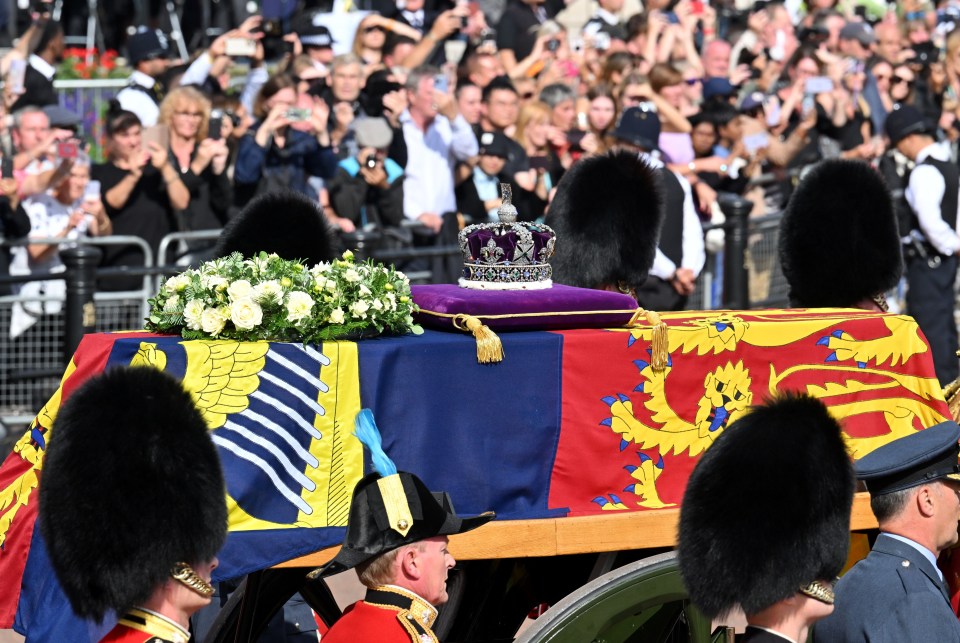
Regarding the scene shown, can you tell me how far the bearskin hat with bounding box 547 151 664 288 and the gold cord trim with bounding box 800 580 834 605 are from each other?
10.8 ft

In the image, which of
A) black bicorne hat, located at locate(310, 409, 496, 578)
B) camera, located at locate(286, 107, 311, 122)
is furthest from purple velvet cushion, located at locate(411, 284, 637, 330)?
camera, located at locate(286, 107, 311, 122)

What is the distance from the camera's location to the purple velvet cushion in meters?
5.77

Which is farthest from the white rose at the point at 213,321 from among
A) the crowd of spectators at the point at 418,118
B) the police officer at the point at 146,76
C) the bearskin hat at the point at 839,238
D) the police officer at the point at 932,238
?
the police officer at the point at 932,238

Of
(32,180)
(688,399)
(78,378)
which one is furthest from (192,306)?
(32,180)

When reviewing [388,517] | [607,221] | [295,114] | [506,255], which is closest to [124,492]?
[388,517]

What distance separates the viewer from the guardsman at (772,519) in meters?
4.30

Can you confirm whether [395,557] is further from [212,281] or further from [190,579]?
[212,281]

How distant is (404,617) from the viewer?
4629 mm

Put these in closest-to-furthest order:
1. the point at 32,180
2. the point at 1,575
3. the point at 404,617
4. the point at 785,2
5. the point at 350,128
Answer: the point at 404,617 < the point at 1,575 < the point at 32,180 < the point at 350,128 < the point at 785,2

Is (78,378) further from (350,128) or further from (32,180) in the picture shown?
(350,128)

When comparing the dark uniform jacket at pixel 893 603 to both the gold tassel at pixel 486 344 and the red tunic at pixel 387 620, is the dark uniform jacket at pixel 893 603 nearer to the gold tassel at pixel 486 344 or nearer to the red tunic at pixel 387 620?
the red tunic at pixel 387 620

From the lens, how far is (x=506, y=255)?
6.09m

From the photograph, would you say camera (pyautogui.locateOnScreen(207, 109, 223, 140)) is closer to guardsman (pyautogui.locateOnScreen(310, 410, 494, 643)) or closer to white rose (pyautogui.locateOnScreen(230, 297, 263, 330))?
white rose (pyautogui.locateOnScreen(230, 297, 263, 330))

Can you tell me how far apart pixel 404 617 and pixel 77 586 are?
0.88 metres
